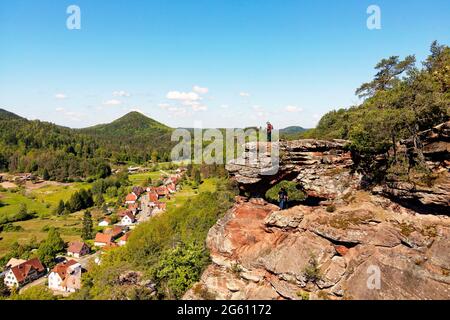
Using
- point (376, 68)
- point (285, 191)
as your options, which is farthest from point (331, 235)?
point (376, 68)

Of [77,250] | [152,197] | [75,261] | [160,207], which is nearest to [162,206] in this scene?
[160,207]

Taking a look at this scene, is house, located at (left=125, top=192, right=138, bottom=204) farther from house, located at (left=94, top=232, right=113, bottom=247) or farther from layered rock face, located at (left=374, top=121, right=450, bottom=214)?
layered rock face, located at (left=374, top=121, right=450, bottom=214)

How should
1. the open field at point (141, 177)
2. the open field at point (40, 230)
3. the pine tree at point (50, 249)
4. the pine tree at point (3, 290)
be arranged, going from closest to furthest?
the pine tree at point (3, 290)
the pine tree at point (50, 249)
the open field at point (40, 230)
the open field at point (141, 177)

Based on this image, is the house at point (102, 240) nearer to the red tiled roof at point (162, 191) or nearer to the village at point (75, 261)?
the village at point (75, 261)

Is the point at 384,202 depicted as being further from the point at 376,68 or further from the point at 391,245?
the point at 376,68

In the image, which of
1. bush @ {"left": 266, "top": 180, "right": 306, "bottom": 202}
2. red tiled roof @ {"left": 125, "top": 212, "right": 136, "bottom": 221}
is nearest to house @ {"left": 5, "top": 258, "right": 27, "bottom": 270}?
red tiled roof @ {"left": 125, "top": 212, "right": 136, "bottom": 221}

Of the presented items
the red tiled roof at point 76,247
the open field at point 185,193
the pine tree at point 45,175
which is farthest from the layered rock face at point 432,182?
the pine tree at point 45,175
